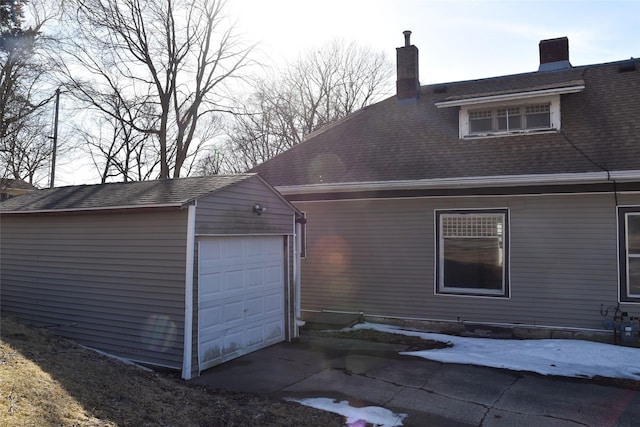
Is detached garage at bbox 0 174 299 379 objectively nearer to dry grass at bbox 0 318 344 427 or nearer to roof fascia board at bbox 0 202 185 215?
roof fascia board at bbox 0 202 185 215

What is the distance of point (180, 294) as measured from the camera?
6.97 m

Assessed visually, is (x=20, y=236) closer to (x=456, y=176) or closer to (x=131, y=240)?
(x=131, y=240)

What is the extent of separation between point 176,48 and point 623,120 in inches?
724

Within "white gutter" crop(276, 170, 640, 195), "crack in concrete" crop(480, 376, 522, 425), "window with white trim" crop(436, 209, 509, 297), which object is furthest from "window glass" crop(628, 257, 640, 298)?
"crack in concrete" crop(480, 376, 522, 425)

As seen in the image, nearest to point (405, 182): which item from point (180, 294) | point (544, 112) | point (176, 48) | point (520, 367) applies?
point (544, 112)

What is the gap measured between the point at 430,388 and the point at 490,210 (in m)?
4.29

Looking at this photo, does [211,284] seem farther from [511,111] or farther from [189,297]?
[511,111]

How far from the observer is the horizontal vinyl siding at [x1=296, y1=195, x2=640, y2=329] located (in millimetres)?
8703

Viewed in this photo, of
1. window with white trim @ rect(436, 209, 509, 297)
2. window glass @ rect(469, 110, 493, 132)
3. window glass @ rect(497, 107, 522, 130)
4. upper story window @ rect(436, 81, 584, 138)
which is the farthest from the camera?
window glass @ rect(469, 110, 493, 132)

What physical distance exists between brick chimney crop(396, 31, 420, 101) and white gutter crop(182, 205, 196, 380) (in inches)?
324

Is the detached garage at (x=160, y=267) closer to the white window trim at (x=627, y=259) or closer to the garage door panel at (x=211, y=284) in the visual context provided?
the garage door panel at (x=211, y=284)

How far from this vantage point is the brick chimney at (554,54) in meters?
13.1

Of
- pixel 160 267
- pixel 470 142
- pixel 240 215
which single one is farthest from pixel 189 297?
pixel 470 142

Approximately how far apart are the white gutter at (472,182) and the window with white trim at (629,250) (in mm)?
687
